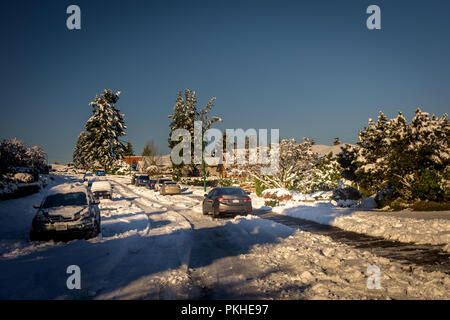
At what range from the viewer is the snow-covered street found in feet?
17.6

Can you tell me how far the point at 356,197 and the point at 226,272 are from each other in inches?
674

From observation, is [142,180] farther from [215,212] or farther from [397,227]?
[397,227]

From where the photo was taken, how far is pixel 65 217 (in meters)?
10.1

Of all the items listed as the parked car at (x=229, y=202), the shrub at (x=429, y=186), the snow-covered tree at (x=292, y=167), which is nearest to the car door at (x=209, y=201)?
the parked car at (x=229, y=202)

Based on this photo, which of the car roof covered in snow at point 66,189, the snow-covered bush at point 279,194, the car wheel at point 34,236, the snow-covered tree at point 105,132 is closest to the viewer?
the car wheel at point 34,236

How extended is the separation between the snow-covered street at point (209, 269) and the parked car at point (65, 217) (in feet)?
1.32

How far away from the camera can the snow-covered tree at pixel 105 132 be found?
72.0 meters

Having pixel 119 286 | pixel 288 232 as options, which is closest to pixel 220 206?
pixel 288 232

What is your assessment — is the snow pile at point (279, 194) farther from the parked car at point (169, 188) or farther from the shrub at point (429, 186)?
the parked car at point (169, 188)

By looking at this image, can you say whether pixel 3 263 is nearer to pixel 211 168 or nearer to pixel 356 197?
pixel 356 197

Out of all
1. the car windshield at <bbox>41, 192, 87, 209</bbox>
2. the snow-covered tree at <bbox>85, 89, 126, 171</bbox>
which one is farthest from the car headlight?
the snow-covered tree at <bbox>85, 89, 126, 171</bbox>

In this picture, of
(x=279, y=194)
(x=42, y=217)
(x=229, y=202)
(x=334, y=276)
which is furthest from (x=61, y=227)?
(x=279, y=194)

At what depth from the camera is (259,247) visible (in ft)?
29.7

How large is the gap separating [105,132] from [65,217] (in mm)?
66183
